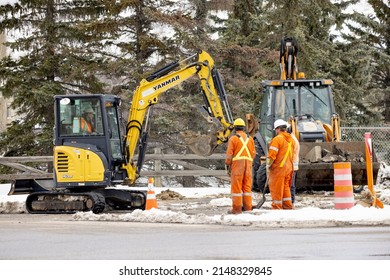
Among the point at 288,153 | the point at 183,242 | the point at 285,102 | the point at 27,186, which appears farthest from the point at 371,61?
the point at 183,242

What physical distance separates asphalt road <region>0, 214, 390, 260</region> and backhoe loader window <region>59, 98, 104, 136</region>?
14.6 ft

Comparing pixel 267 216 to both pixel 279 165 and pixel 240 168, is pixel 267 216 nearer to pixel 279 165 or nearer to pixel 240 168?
pixel 240 168

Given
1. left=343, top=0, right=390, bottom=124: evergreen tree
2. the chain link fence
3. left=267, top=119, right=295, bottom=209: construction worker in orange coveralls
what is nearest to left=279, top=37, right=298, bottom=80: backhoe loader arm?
the chain link fence

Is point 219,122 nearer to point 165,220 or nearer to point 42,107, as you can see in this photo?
point 165,220

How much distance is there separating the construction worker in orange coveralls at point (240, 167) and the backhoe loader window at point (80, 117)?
13.3 ft

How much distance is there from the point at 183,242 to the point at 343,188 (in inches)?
236

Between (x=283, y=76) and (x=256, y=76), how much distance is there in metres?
8.32

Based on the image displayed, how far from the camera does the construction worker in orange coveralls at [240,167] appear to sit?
18.9 meters

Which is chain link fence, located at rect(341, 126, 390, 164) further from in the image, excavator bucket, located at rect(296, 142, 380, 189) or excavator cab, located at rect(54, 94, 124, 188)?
excavator cab, located at rect(54, 94, 124, 188)

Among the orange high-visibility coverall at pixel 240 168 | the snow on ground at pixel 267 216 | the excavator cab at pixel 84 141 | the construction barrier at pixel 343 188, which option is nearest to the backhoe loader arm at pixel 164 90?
the excavator cab at pixel 84 141

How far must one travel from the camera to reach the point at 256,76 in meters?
34.8

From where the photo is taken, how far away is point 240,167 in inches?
747

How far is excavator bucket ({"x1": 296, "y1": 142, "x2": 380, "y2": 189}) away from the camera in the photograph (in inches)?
918

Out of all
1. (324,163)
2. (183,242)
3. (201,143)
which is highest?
(201,143)
